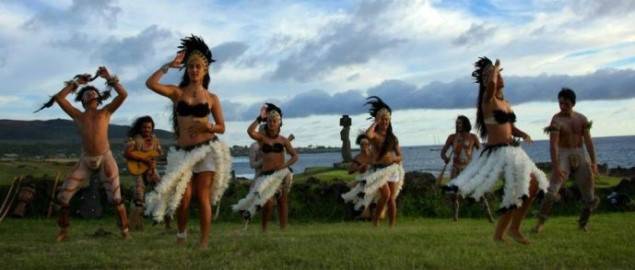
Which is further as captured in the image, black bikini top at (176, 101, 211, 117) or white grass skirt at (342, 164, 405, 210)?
white grass skirt at (342, 164, 405, 210)

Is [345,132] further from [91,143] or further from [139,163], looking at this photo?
[91,143]

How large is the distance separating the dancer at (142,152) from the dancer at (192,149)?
3.62 meters

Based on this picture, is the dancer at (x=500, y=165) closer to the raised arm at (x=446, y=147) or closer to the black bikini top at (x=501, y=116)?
the black bikini top at (x=501, y=116)

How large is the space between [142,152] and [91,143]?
2.07 m

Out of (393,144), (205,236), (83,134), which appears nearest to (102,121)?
(83,134)

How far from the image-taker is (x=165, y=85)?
7.85 metres

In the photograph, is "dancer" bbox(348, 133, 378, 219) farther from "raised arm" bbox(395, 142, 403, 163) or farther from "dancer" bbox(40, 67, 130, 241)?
"dancer" bbox(40, 67, 130, 241)

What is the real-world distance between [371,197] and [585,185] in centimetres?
342

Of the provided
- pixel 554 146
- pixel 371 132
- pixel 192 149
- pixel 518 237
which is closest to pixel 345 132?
pixel 371 132

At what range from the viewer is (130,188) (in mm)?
15500

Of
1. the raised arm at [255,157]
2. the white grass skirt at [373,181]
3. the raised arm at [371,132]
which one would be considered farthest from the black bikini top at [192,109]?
the white grass skirt at [373,181]

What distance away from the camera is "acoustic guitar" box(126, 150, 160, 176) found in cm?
1154

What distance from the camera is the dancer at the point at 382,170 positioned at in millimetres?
11375

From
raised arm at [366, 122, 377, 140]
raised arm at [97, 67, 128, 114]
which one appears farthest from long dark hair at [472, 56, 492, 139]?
raised arm at [97, 67, 128, 114]
